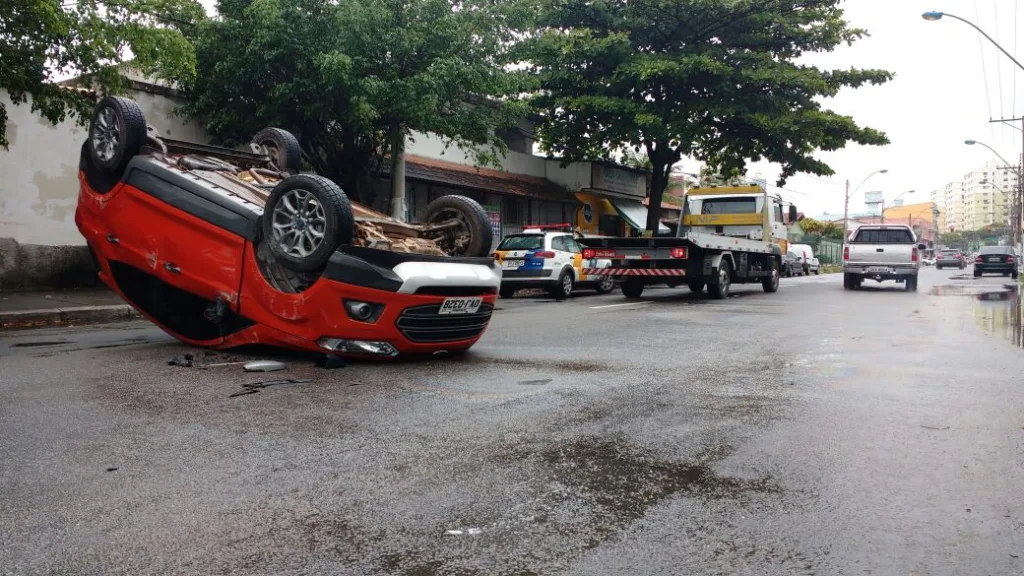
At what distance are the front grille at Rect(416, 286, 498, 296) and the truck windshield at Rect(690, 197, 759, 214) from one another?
586 inches

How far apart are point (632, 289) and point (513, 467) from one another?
1442 centimetres

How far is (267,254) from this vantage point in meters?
6.64

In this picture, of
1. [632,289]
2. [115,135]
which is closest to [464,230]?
[115,135]

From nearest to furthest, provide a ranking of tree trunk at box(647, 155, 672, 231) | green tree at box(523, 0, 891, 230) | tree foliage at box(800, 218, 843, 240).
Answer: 1. green tree at box(523, 0, 891, 230)
2. tree trunk at box(647, 155, 672, 231)
3. tree foliage at box(800, 218, 843, 240)

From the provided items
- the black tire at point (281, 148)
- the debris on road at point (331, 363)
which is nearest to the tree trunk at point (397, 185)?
the black tire at point (281, 148)

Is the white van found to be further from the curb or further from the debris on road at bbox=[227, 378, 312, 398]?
the debris on road at bbox=[227, 378, 312, 398]

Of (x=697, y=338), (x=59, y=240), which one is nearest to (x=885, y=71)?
(x=697, y=338)

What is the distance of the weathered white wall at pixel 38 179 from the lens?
14656 mm

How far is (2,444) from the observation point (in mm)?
4148

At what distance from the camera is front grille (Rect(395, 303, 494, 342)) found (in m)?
6.66

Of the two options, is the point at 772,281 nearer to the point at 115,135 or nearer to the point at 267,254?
the point at 267,254

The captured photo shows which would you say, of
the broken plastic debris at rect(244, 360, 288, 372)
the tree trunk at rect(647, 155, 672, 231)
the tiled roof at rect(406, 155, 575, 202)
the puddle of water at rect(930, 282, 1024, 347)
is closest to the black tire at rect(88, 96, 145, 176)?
the broken plastic debris at rect(244, 360, 288, 372)

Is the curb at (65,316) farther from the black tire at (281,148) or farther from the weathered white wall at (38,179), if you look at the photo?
the weathered white wall at (38,179)

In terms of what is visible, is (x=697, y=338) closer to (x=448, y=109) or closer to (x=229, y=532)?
(x=229, y=532)
